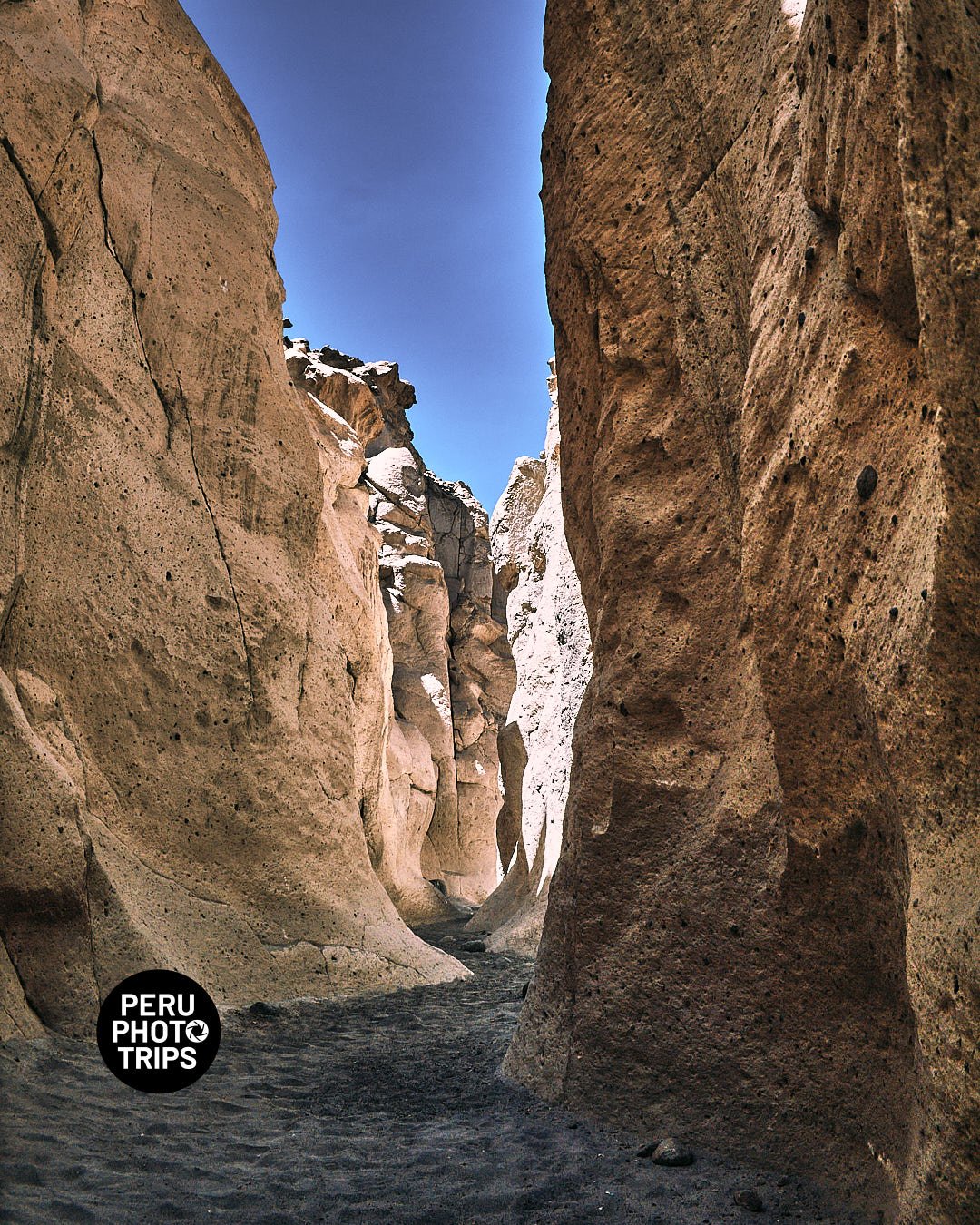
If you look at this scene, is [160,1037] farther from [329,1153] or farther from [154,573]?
[154,573]

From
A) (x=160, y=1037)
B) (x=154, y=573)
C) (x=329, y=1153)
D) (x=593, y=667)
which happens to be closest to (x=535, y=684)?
(x=154, y=573)

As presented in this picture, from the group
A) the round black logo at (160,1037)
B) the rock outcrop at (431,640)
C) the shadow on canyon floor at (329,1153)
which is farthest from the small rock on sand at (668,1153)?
the rock outcrop at (431,640)

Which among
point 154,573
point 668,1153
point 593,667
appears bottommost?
point 668,1153

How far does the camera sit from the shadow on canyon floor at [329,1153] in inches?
94.7

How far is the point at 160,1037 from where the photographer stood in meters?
3.44

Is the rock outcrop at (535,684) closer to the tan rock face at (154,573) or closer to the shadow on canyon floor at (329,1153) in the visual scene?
the tan rock face at (154,573)

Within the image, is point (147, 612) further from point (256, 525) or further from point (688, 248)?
point (688, 248)

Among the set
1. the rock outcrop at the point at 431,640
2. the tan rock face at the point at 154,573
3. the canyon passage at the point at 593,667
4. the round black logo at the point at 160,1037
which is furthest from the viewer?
the rock outcrop at the point at 431,640

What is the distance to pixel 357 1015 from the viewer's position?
5355 millimetres

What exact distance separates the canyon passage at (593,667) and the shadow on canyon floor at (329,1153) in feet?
0.08

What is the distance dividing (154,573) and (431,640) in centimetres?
1526

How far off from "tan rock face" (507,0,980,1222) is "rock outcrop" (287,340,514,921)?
483 inches

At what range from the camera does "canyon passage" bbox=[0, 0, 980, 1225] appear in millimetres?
2146

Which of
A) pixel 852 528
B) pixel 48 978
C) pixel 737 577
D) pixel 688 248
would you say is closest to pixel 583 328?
pixel 688 248
